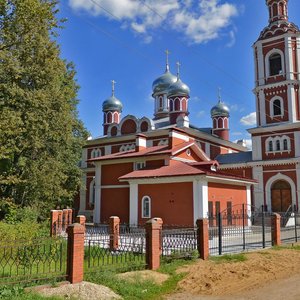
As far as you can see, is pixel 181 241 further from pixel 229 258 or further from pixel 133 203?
pixel 133 203

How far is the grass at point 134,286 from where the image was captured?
7246 mm

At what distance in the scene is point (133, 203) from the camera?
66.9 ft

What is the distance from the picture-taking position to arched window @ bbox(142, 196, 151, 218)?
19806 mm

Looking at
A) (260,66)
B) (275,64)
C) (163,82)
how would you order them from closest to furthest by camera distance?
(275,64), (260,66), (163,82)

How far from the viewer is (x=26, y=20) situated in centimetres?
1218

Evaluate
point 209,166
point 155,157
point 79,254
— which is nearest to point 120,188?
point 155,157

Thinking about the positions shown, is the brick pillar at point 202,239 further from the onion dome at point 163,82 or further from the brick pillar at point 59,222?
the onion dome at point 163,82

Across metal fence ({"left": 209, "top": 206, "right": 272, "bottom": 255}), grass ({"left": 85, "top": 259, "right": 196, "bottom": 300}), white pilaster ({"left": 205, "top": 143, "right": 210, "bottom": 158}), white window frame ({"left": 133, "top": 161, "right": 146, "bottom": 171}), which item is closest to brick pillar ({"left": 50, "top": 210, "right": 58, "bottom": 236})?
white window frame ({"left": 133, "top": 161, "right": 146, "bottom": 171})

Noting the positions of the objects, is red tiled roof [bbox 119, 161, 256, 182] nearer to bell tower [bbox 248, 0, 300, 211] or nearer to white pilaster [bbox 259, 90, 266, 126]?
bell tower [bbox 248, 0, 300, 211]

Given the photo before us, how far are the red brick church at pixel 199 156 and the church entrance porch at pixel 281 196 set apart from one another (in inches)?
2.8

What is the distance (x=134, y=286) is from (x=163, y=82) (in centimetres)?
3282

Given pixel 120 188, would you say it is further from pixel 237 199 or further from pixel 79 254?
pixel 79 254

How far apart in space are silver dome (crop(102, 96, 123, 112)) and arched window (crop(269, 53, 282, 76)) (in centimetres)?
1663

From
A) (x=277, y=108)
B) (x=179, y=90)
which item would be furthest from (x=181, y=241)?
(x=179, y=90)
